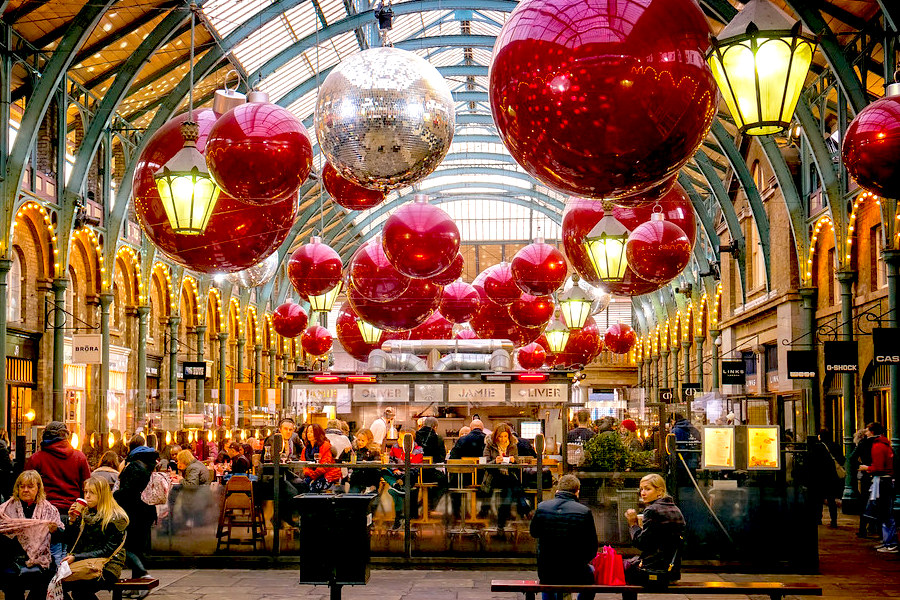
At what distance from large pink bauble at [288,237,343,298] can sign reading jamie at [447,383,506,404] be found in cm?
547

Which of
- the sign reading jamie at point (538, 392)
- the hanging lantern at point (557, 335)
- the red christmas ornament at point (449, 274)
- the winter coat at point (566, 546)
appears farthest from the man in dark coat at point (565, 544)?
the sign reading jamie at point (538, 392)

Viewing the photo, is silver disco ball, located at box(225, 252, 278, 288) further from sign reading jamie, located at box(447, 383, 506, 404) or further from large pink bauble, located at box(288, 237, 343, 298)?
sign reading jamie, located at box(447, 383, 506, 404)

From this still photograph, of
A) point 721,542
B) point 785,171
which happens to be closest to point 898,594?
point 721,542

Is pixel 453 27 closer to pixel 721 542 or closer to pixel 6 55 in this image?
pixel 6 55

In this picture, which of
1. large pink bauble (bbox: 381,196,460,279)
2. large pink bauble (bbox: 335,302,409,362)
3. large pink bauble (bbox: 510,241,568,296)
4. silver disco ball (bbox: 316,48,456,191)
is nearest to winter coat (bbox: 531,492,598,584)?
large pink bauble (bbox: 381,196,460,279)

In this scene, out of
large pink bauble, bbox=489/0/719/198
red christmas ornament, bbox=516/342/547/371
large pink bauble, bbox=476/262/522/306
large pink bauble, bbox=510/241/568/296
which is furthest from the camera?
red christmas ornament, bbox=516/342/547/371

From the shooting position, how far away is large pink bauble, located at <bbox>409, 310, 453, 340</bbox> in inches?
714

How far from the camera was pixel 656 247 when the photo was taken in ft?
25.8

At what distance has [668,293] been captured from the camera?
35938 millimetres

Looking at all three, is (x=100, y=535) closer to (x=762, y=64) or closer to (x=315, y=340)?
(x=762, y=64)

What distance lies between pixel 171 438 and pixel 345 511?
10.1 m

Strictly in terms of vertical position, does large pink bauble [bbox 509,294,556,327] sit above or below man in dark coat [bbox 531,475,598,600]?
above

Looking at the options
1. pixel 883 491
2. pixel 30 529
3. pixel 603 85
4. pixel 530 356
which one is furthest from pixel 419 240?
pixel 530 356

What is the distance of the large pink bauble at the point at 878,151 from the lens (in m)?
5.08
